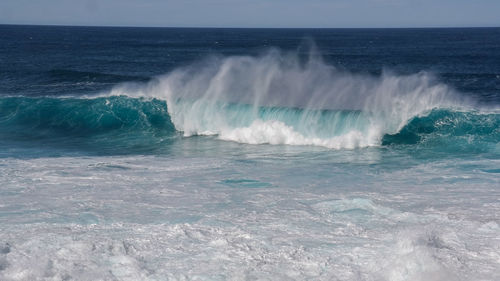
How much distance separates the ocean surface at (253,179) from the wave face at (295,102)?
65mm

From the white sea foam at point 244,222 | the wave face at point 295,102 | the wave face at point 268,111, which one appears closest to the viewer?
the white sea foam at point 244,222

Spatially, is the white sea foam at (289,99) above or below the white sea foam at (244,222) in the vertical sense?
above

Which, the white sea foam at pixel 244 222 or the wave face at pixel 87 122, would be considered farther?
the wave face at pixel 87 122

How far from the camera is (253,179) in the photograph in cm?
1162

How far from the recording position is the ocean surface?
7.18 m

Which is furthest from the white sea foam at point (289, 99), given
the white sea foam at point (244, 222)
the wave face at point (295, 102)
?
the white sea foam at point (244, 222)

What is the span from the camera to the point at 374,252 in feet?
24.4

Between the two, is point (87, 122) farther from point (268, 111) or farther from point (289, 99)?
point (289, 99)

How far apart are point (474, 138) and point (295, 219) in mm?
9116

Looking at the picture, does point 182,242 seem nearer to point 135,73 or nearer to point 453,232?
point 453,232

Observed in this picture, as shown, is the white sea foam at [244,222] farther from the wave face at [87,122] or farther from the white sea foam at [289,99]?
the wave face at [87,122]

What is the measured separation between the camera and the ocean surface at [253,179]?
23.6 ft

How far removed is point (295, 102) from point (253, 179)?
8687 millimetres

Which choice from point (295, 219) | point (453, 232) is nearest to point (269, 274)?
point (295, 219)
